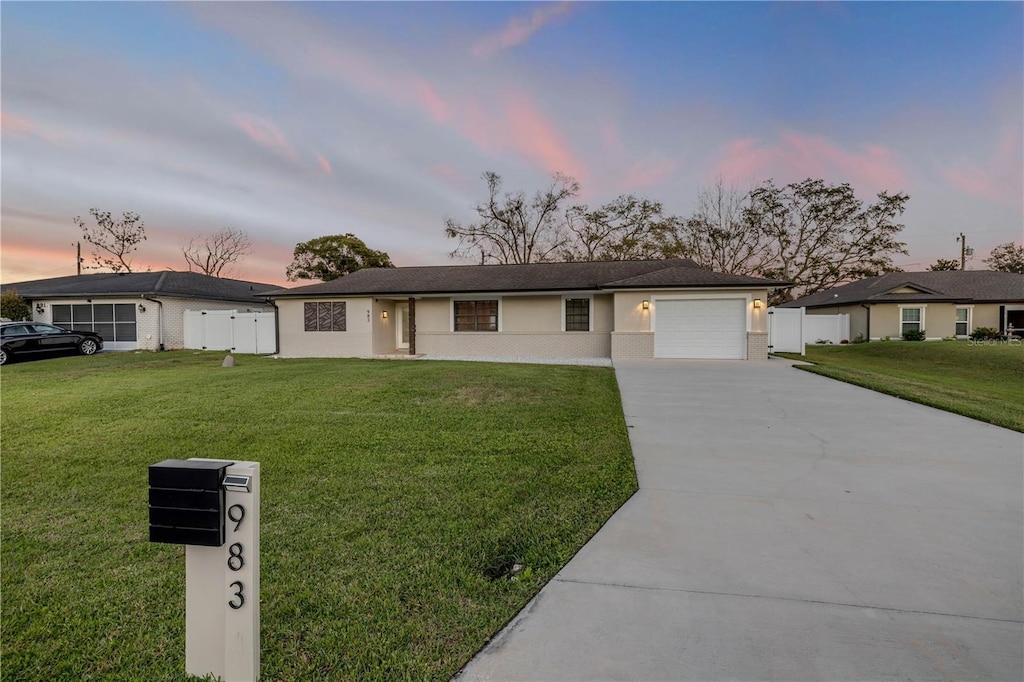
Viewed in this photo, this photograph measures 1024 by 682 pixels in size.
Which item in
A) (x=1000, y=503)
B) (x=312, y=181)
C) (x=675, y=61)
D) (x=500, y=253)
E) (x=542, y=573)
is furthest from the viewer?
(x=500, y=253)

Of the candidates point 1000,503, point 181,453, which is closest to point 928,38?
point 1000,503

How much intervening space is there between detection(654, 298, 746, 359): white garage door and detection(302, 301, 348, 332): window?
1149 cm

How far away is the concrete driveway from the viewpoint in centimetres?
184

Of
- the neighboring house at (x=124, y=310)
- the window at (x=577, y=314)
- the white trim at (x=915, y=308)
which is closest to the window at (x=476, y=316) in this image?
the window at (x=577, y=314)

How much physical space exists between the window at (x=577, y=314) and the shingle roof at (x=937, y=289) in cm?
1656

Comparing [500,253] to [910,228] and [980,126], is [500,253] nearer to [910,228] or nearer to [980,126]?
[980,126]

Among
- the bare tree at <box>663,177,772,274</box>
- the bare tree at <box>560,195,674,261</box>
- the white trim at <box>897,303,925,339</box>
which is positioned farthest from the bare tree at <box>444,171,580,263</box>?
the white trim at <box>897,303,925,339</box>

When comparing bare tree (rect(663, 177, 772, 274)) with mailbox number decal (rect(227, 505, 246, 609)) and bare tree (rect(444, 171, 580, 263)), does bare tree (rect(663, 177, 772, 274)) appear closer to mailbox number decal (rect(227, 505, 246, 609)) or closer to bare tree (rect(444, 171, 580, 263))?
bare tree (rect(444, 171, 580, 263))

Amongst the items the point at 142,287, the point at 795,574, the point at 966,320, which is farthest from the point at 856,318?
the point at 142,287

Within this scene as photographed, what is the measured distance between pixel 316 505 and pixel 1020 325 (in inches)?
1369

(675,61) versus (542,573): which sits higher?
(675,61)

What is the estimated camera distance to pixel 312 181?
16.7m

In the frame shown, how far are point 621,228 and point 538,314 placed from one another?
57.2 ft

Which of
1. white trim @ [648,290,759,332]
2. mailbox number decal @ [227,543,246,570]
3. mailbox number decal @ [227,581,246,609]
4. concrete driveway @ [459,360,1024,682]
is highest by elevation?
white trim @ [648,290,759,332]
